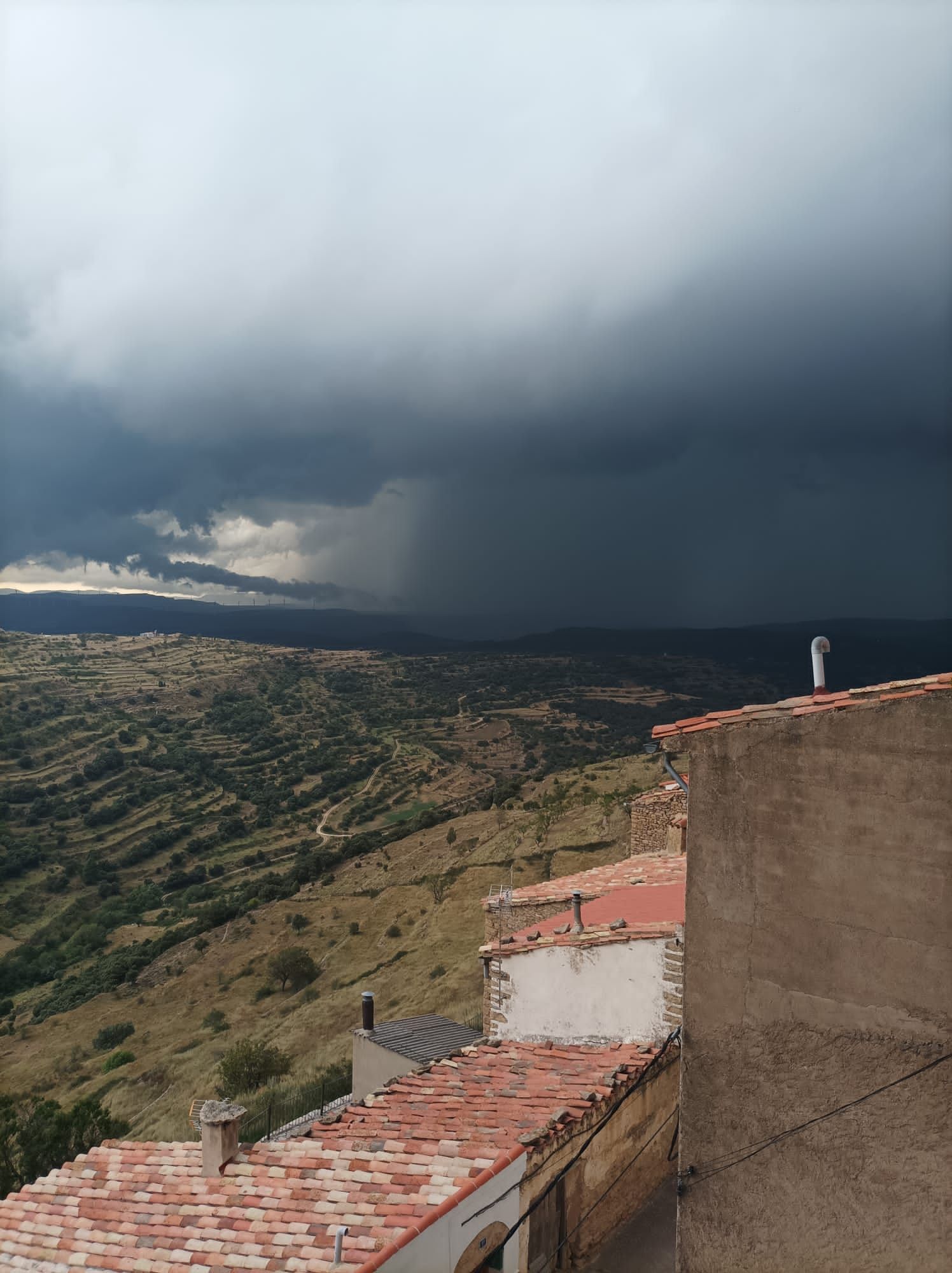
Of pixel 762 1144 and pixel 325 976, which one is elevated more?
pixel 762 1144

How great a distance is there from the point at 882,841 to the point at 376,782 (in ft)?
261

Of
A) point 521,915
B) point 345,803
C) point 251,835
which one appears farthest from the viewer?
point 345,803

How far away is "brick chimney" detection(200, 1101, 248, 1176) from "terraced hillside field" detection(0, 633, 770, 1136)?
44.2ft

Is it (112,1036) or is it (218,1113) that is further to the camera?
(112,1036)

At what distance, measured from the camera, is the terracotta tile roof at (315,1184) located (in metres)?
7.70

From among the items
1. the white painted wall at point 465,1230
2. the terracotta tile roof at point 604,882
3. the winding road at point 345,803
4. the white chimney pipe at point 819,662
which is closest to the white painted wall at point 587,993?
the white painted wall at point 465,1230

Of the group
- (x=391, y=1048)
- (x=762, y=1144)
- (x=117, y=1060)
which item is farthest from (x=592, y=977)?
(x=117, y=1060)

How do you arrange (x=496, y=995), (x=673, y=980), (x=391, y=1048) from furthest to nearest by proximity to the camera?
(x=391, y=1048) < (x=496, y=995) < (x=673, y=980)

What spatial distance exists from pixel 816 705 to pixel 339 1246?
652 cm

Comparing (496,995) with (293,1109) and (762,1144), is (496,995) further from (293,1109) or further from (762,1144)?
(293,1109)

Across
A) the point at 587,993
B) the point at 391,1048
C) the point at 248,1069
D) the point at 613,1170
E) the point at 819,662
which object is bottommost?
the point at 248,1069

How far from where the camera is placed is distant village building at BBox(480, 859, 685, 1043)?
10844 mm

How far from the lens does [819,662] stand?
7.62 m

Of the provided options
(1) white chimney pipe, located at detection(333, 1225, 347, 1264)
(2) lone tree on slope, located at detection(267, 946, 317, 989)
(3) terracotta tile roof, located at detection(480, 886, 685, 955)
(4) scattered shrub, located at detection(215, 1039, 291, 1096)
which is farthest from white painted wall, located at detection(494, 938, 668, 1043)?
(2) lone tree on slope, located at detection(267, 946, 317, 989)
